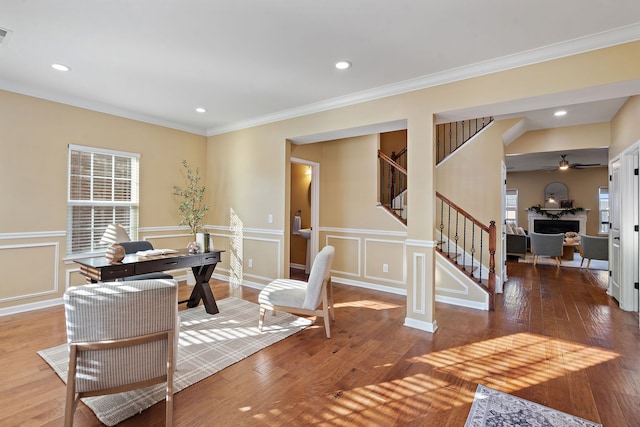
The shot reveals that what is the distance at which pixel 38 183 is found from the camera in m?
3.75

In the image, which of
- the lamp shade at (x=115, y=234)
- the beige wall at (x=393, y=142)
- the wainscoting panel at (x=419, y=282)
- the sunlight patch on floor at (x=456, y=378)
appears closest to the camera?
the sunlight patch on floor at (x=456, y=378)

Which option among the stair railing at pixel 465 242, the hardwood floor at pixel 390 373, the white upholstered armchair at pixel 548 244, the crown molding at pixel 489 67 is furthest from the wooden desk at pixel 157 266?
the white upholstered armchair at pixel 548 244

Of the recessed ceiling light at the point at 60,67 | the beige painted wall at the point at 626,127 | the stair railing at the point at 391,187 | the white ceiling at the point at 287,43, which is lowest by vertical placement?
the stair railing at the point at 391,187

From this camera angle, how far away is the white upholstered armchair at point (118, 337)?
160cm

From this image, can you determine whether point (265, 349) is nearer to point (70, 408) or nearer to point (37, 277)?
point (70, 408)

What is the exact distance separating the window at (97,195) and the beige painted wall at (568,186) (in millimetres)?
11906

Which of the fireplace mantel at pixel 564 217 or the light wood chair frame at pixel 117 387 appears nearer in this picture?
the light wood chair frame at pixel 117 387

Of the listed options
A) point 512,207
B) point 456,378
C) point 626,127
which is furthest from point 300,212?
point 512,207

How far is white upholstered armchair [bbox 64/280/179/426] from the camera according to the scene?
1.60m

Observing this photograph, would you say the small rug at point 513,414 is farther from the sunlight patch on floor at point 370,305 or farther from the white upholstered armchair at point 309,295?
the sunlight patch on floor at point 370,305

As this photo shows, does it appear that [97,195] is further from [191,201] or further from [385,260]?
[385,260]

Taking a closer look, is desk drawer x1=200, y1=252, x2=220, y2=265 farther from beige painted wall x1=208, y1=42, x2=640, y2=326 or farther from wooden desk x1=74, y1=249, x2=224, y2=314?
beige painted wall x1=208, y1=42, x2=640, y2=326

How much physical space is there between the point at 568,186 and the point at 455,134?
286 inches

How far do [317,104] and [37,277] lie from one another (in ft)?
13.8
